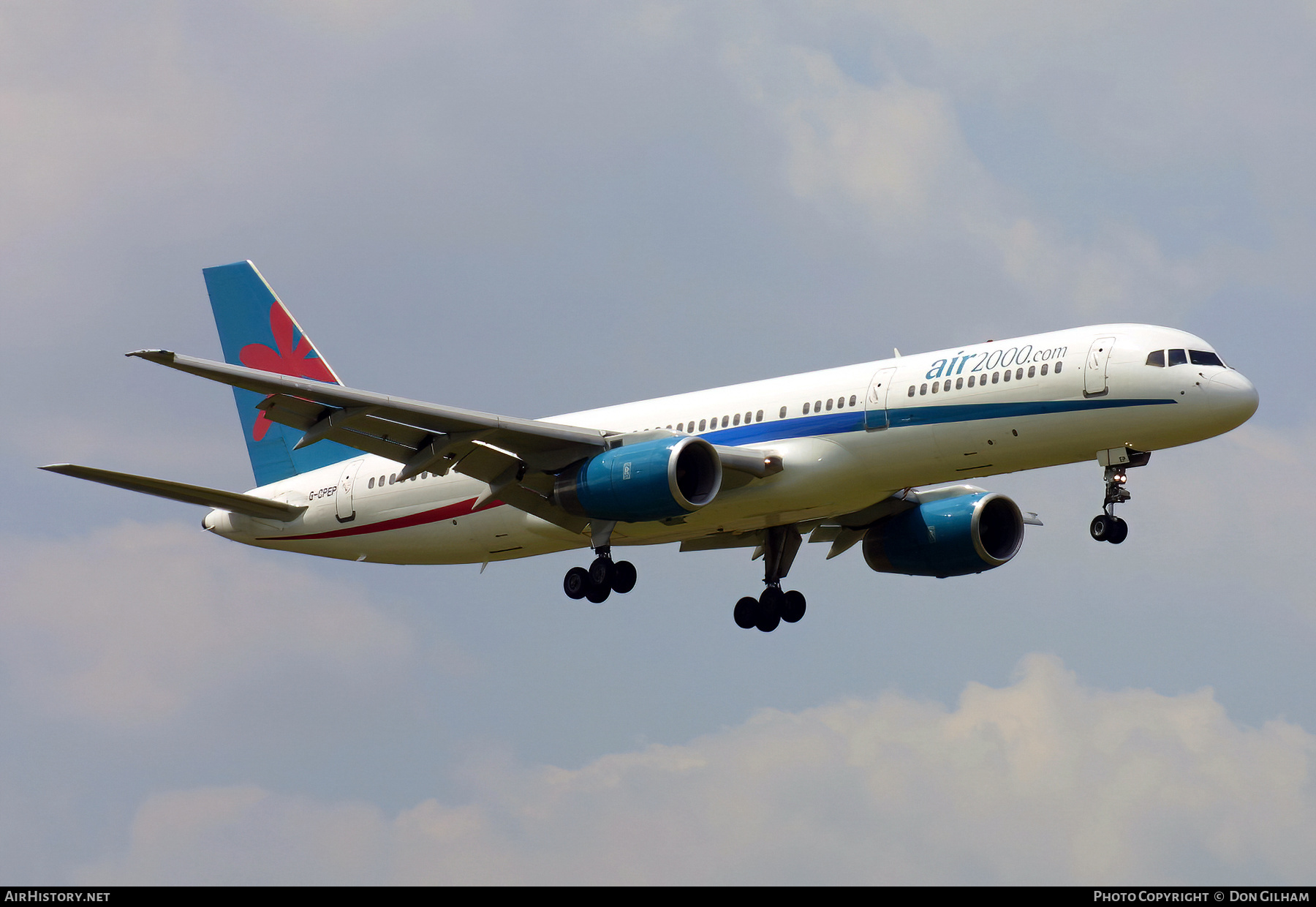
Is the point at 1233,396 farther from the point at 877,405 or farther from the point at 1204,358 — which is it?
the point at 877,405

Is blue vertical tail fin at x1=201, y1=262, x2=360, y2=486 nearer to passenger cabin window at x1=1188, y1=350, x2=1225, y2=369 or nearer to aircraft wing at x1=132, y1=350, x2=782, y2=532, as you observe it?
aircraft wing at x1=132, y1=350, x2=782, y2=532

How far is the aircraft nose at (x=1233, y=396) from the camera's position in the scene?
33531 mm

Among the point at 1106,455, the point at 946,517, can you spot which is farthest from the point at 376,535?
the point at 1106,455

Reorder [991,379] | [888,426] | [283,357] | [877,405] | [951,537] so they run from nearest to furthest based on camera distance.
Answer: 1. [991,379]
2. [888,426]
3. [877,405]
4. [951,537]
5. [283,357]

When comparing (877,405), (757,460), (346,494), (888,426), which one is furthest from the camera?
(346,494)

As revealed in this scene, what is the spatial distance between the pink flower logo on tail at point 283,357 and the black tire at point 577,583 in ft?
35.2

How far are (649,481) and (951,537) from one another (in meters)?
9.74

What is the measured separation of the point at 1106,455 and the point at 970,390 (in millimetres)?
2974

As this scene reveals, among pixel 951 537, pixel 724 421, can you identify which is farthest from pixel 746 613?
pixel 724 421

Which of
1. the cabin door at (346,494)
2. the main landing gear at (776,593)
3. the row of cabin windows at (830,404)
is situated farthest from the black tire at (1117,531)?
the cabin door at (346,494)

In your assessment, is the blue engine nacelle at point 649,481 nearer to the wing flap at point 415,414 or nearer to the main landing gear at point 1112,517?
the wing flap at point 415,414

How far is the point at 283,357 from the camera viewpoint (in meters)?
47.6

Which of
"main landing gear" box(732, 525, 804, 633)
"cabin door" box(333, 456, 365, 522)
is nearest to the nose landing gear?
"main landing gear" box(732, 525, 804, 633)

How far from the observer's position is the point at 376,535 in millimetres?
42562
